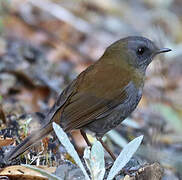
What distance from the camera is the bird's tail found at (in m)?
3.80

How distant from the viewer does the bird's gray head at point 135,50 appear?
5219 mm

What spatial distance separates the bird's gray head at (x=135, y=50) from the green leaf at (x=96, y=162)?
5.69 ft

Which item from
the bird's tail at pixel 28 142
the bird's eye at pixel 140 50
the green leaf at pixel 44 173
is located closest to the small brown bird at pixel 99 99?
the bird's tail at pixel 28 142

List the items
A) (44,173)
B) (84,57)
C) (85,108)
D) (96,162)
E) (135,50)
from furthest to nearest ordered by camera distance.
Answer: (84,57) → (135,50) → (85,108) → (96,162) → (44,173)

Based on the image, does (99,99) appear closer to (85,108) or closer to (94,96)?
(94,96)

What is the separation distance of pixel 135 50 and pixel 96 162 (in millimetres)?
1961

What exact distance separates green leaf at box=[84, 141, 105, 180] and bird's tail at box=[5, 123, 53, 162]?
1.74 ft

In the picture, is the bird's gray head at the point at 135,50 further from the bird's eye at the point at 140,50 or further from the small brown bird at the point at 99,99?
the small brown bird at the point at 99,99

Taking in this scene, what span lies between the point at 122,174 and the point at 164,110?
3070mm

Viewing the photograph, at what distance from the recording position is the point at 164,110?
7.01m

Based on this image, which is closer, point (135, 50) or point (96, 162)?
point (96, 162)

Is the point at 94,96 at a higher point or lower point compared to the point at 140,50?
lower

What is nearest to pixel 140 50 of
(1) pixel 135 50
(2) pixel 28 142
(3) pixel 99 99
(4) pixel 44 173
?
(1) pixel 135 50

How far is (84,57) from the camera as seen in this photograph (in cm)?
844
